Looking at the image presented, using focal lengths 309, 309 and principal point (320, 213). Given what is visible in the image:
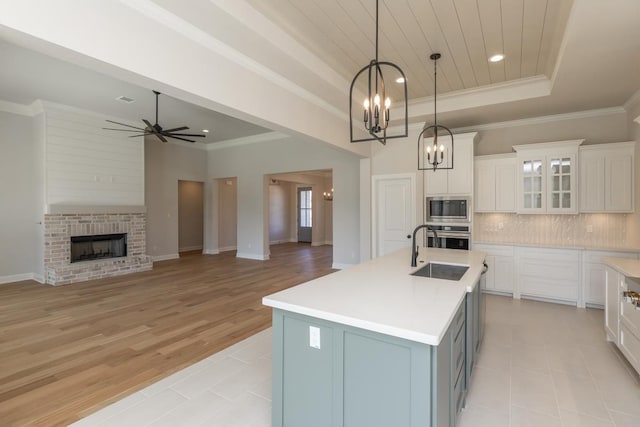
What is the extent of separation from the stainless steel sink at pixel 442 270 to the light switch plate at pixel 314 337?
4.50 feet

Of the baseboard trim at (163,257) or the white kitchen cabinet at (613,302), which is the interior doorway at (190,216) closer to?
the baseboard trim at (163,257)

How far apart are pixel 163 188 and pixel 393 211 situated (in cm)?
614

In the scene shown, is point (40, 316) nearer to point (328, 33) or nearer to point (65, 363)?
point (65, 363)

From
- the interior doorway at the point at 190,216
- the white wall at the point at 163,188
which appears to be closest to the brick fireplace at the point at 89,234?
the white wall at the point at 163,188

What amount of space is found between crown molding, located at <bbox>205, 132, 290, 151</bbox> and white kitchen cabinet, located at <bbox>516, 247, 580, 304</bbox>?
5.68 metres

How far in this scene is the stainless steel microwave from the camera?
521 cm

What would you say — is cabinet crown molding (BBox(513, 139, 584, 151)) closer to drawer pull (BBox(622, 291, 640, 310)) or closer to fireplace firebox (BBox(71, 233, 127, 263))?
drawer pull (BBox(622, 291, 640, 310))

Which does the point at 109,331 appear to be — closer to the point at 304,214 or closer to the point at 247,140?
the point at 247,140

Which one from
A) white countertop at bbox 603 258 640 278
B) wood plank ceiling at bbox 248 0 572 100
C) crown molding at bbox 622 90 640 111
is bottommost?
white countertop at bbox 603 258 640 278

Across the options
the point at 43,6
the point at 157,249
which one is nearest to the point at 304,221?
the point at 157,249

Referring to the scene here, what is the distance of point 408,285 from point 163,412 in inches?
76.6

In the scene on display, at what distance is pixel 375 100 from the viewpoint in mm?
2027

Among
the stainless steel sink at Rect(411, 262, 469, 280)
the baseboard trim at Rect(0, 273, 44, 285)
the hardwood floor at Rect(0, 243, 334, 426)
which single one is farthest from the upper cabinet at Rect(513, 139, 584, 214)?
the baseboard trim at Rect(0, 273, 44, 285)

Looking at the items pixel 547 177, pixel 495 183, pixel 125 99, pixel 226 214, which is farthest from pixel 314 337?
pixel 226 214
